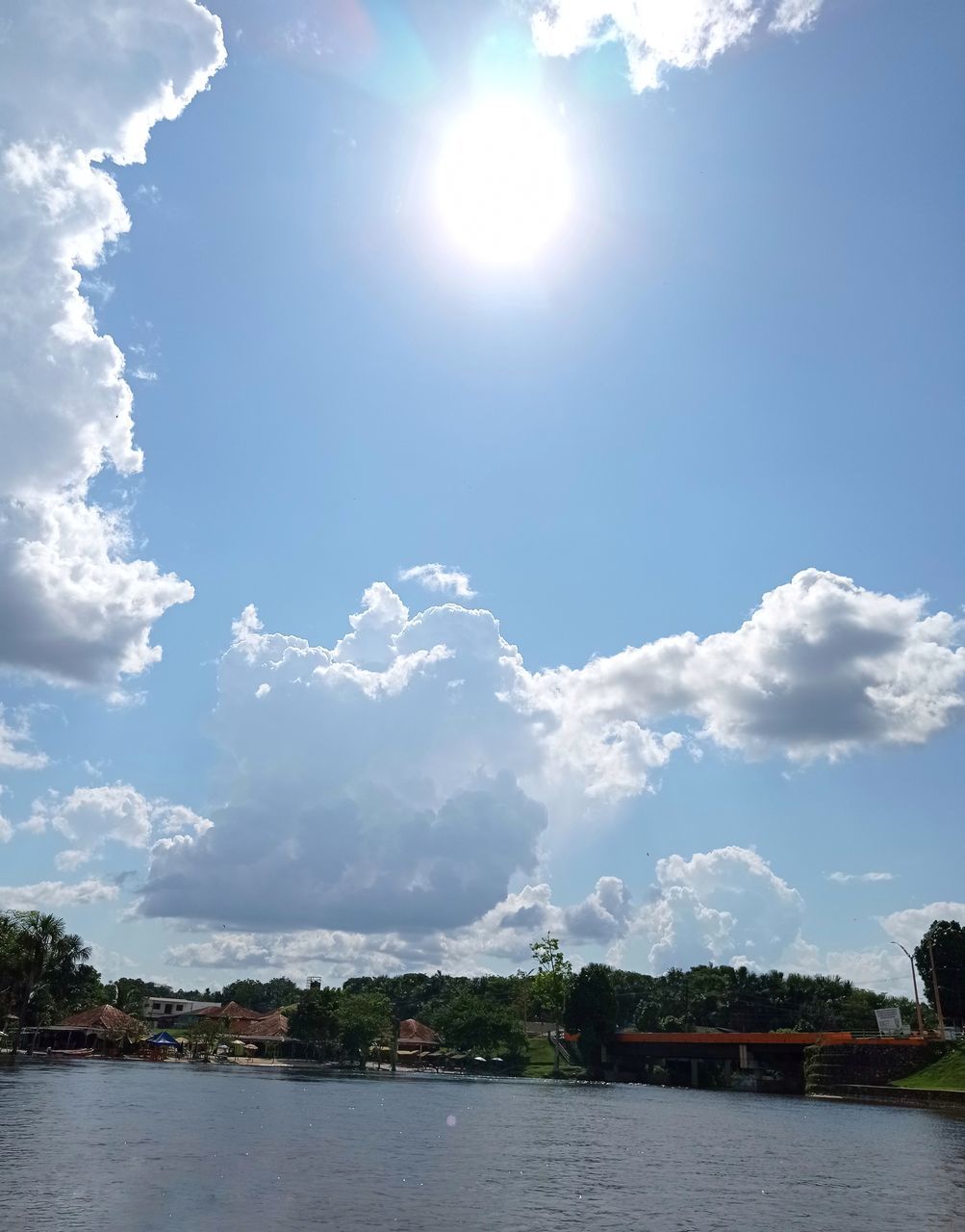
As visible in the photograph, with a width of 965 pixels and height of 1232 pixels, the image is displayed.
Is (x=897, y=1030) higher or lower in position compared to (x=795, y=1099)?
higher

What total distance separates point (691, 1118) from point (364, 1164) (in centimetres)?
4319

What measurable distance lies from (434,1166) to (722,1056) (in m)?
108

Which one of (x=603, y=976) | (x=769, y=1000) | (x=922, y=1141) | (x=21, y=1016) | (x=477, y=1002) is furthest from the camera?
(x=769, y=1000)

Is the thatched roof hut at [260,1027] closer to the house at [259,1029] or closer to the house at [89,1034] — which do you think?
the house at [259,1029]

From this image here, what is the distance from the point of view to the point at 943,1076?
303 feet

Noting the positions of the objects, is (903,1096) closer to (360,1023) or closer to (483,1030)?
(360,1023)

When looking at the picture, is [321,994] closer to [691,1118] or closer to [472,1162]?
[691,1118]

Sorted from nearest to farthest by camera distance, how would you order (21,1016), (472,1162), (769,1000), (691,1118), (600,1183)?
(600,1183) → (472,1162) → (691,1118) → (21,1016) → (769,1000)

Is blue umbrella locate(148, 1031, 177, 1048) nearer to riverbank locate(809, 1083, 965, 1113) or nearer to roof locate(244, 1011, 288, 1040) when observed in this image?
roof locate(244, 1011, 288, 1040)

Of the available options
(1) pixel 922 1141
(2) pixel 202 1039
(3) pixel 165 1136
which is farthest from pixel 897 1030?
(3) pixel 165 1136

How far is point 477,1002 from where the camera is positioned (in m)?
156

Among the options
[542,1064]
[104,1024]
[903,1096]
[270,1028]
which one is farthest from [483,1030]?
[903,1096]

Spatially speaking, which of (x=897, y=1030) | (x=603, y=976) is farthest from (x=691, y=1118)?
(x=603, y=976)

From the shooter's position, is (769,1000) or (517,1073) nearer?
(517,1073)
